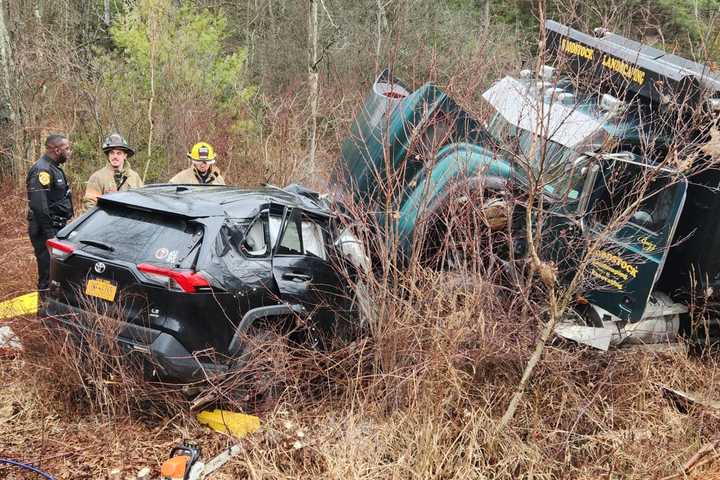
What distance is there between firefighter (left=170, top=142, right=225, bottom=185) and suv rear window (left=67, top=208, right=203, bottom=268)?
9.12 feet

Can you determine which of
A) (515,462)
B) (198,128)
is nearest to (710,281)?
(515,462)

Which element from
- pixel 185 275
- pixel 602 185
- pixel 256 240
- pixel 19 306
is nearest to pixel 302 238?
pixel 256 240

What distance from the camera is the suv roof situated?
178 inches

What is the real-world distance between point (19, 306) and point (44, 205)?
1.03 meters

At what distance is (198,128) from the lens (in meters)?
12.3

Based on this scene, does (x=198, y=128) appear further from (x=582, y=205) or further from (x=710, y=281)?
(x=710, y=281)

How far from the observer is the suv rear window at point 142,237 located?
169 inches

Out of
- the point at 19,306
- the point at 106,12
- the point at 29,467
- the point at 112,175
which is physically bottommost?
the point at 19,306

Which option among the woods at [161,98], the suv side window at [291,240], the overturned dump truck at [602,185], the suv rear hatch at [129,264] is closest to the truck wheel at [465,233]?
the overturned dump truck at [602,185]

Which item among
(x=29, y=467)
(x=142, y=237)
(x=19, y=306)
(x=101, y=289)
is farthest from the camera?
(x=19, y=306)

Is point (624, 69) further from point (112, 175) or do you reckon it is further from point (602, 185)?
point (112, 175)

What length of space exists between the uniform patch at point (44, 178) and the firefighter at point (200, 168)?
1.41m

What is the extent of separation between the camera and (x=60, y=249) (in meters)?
4.48

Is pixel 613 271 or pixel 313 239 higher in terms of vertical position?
pixel 313 239
